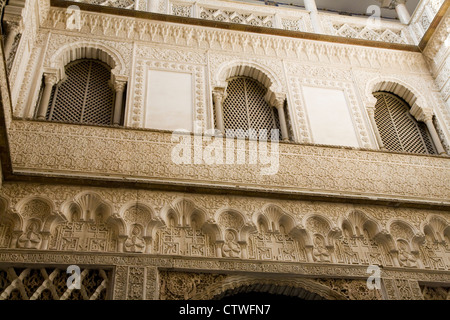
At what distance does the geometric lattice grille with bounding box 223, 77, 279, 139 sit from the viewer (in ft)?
22.2

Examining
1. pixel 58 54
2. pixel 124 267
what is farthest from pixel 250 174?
pixel 58 54

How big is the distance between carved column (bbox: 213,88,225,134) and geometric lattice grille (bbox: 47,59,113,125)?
4.50ft

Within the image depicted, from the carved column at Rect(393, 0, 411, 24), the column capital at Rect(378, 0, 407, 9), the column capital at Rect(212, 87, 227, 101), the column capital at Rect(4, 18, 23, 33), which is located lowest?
the column capital at Rect(4, 18, 23, 33)

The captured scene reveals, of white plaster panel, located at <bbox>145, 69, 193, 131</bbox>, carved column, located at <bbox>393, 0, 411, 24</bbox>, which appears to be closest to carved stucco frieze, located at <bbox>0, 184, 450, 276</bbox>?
white plaster panel, located at <bbox>145, 69, 193, 131</bbox>

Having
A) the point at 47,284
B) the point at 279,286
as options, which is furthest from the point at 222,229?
the point at 47,284

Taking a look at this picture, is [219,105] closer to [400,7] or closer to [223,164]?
[223,164]

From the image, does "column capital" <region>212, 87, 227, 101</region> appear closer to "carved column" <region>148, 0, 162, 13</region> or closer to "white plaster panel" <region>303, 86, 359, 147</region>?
"white plaster panel" <region>303, 86, 359, 147</region>

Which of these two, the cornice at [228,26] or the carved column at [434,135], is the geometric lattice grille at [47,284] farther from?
the carved column at [434,135]

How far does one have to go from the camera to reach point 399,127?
24.2ft

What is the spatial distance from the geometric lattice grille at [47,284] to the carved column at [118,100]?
84.7 inches

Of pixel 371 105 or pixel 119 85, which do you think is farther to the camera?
pixel 371 105

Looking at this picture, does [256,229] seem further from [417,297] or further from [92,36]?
[92,36]

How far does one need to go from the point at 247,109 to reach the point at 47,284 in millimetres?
3651
